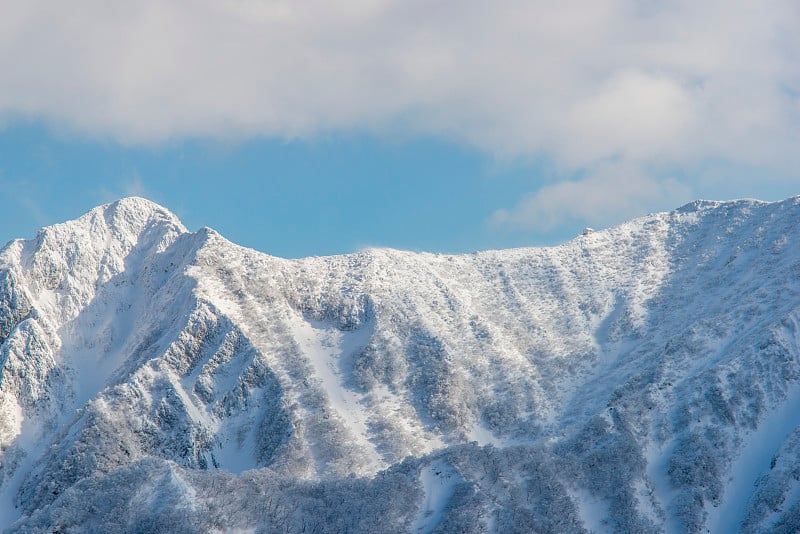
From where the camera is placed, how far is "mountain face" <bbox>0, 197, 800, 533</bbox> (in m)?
113

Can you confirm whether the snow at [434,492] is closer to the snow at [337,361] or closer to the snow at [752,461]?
the snow at [337,361]

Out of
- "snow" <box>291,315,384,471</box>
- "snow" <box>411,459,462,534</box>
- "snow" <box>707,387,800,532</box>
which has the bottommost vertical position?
"snow" <box>707,387,800,532</box>

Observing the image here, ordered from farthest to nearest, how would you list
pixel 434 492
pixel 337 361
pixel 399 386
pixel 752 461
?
1. pixel 337 361
2. pixel 399 386
3. pixel 752 461
4. pixel 434 492

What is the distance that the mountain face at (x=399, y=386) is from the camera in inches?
4459

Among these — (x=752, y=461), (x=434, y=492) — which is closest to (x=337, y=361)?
(x=434, y=492)

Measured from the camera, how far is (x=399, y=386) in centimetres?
14838

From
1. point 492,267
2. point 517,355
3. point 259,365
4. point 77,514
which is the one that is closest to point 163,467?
point 77,514

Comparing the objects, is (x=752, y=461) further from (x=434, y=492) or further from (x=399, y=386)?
(x=399, y=386)

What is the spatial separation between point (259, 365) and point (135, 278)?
190 ft

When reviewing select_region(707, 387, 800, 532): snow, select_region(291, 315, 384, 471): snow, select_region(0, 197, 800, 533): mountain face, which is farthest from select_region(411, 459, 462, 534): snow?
select_region(707, 387, 800, 532): snow

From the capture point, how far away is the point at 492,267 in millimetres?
196250

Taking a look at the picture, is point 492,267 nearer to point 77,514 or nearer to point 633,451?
point 633,451

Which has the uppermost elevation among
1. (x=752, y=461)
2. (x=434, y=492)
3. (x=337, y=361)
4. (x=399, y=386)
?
(x=337, y=361)

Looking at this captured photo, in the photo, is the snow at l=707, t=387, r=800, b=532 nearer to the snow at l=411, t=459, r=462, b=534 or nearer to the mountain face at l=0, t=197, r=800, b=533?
the mountain face at l=0, t=197, r=800, b=533
